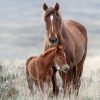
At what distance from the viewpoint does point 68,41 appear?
540 inches

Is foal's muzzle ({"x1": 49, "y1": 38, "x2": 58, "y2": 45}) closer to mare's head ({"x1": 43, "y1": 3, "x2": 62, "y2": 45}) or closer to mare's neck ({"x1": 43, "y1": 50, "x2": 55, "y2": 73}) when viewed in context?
mare's head ({"x1": 43, "y1": 3, "x2": 62, "y2": 45})

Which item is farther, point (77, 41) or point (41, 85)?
point (77, 41)

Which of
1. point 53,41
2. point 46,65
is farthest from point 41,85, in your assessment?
point 53,41

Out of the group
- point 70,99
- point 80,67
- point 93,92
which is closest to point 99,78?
point 80,67

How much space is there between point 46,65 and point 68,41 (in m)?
0.84

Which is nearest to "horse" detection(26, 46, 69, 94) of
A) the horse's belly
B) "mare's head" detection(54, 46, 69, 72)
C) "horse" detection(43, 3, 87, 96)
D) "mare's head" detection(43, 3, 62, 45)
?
"mare's head" detection(54, 46, 69, 72)

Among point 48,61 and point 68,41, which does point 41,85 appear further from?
point 68,41

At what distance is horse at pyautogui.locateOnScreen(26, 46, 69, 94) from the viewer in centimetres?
1284

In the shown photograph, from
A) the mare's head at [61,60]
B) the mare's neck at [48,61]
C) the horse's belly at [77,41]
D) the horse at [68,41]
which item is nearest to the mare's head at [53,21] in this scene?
the horse at [68,41]

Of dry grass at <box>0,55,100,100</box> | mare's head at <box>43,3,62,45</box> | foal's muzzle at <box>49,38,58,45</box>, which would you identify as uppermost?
mare's head at <box>43,3,62,45</box>

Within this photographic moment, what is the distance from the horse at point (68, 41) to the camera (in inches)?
506

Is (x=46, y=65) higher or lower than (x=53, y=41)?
lower

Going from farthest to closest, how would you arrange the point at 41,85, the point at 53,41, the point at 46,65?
1. the point at 46,65
2. the point at 41,85
3. the point at 53,41

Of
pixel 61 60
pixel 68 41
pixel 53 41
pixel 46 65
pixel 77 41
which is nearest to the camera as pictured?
pixel 53 41
